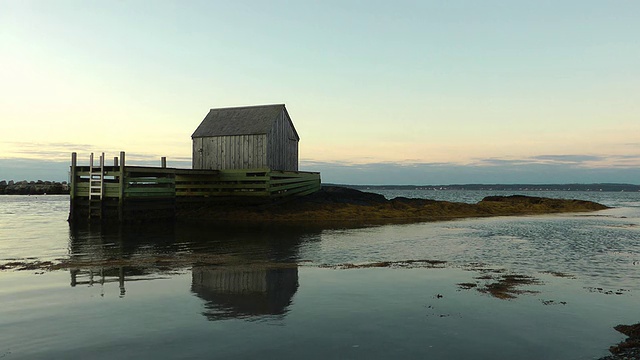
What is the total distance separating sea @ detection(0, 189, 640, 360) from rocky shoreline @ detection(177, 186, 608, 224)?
1344 centimetres

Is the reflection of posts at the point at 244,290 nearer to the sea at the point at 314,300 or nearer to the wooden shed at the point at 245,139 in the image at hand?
the sea at the point at 314,300

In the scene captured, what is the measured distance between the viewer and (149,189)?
95.7 feet

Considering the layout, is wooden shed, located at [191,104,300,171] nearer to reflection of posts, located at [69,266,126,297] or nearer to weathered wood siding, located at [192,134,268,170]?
weathered wood siding, located at [192,134,268,170]

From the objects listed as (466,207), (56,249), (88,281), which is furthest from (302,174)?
(88,281)

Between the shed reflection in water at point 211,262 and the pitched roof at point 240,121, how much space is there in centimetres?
1414

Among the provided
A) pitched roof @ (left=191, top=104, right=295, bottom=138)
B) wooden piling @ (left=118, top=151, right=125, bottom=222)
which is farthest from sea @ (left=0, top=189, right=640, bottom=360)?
pitched roof @ (left=191, top=104, right=295, bottom=138)

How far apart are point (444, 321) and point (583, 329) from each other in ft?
6.74

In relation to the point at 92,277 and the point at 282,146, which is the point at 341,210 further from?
the point at 92,277

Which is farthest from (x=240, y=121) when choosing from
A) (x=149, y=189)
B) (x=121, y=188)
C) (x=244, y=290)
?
(x=244, y=290)

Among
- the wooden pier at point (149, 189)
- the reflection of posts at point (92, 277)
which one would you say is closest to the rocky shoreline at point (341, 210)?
the wooden pier at point (149, 189)

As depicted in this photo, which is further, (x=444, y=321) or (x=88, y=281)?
(x=88, y=281)

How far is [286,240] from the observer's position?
771 inches

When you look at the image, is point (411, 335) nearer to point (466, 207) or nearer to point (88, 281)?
point (88, 281)

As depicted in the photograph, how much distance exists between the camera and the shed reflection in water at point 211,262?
29.3 ft
